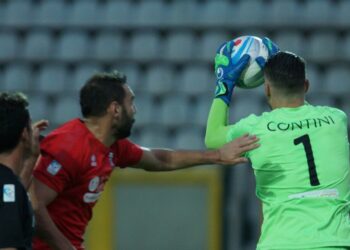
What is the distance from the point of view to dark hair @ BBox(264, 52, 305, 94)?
15.6 ft

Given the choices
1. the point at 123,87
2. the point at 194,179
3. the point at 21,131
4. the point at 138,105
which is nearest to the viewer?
the point at 21,131

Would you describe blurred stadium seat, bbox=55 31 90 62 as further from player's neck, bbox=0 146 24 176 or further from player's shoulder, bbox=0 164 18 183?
player's shoulder, bbox=0 164 18 183

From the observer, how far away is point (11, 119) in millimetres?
4609

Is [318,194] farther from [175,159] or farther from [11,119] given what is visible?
[11,119]

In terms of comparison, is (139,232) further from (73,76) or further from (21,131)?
(21,131)

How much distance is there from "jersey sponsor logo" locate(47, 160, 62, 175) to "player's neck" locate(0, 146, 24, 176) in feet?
1.92

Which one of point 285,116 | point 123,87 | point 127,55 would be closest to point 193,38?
point 127,55

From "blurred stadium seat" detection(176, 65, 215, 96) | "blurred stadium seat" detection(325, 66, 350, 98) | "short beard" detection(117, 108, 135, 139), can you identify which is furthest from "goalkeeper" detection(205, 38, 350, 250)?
"blurred stadium seat" detection(176, 65, 215, 96)

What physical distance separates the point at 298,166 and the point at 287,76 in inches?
16.0

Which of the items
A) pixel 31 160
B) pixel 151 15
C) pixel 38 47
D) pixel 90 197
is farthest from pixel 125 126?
pixel 38 47

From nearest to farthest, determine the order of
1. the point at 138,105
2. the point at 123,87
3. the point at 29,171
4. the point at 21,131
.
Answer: the point at 21,131
the point at 29,171
the point at 123,87
the point at 138,105

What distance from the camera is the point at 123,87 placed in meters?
5.49

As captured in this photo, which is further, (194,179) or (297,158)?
(194,179)

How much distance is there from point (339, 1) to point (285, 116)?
5720mm
